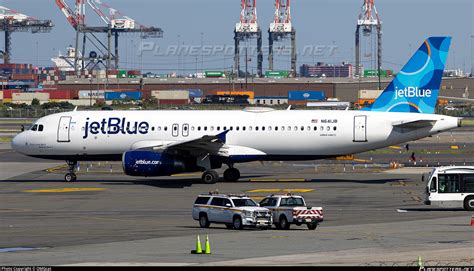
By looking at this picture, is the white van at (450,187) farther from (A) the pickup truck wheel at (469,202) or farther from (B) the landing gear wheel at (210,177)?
(B) the landing gear wheel at (210,177)

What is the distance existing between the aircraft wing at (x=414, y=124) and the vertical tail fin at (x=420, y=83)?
5.39 feet

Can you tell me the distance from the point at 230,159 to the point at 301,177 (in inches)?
271

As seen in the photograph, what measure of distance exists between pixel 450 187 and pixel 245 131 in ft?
61.2

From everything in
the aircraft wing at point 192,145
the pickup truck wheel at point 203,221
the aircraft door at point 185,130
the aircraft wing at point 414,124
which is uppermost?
the aircraft wing at point 414,124

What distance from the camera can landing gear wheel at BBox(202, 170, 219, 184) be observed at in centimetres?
6372

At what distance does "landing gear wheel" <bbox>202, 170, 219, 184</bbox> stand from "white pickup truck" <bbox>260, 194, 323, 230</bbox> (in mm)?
20910

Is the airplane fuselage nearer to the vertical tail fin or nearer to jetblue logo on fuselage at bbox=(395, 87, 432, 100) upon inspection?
the vertical tail fin

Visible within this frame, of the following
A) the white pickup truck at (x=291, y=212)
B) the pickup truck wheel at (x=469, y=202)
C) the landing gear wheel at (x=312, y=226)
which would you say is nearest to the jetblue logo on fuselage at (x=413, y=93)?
the pickup truck wheel at (x=469, y=202)

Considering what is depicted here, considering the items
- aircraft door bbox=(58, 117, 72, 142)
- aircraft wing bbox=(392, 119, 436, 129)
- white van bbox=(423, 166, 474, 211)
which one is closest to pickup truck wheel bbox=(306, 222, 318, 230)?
white van bbox=(423, 166, 474, 211)

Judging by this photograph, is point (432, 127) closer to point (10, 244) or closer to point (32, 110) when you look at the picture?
point (10, 244)

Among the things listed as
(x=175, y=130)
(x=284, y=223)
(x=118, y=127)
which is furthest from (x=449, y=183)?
(x=118, y=127)

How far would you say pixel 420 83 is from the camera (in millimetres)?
65125

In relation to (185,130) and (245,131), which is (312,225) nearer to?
(245,131)

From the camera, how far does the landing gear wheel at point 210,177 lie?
63.7 meters
